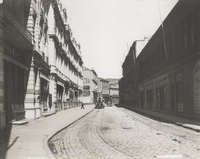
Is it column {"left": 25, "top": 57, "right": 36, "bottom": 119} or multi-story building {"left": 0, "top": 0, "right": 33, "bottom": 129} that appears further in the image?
column {"left": 25, "top": 57, "right": 36, "bottom": 119}

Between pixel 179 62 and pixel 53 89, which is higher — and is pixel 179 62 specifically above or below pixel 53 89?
above

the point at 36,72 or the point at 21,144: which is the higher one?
the point at 36,72

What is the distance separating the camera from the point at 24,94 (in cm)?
1852

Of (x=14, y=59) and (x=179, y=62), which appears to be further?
(x=179, y=62)

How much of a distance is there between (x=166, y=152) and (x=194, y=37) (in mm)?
11916

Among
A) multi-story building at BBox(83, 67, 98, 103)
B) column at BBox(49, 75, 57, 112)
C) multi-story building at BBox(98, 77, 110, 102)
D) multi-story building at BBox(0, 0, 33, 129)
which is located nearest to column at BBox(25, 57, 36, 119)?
multi-story building at BBox(0, 0, 33, 129)

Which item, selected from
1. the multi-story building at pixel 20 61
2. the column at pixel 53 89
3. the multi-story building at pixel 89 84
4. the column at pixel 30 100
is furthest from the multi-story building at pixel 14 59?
the multi-story building at pixel 89 84

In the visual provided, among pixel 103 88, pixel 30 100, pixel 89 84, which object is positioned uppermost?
pixel 89 84

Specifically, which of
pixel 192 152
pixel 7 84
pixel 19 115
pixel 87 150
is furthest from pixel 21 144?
pixel 19 115

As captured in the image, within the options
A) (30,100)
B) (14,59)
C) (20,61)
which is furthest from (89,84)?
(14,59)

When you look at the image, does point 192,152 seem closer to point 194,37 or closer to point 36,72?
point 194,37

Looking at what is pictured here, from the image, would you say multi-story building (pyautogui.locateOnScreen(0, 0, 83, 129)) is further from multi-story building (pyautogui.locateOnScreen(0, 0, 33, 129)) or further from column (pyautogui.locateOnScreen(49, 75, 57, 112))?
column (pyautogui.locateOnScreen(49, 75, 57, 112))

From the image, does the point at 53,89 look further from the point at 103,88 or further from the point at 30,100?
the point at 103,88

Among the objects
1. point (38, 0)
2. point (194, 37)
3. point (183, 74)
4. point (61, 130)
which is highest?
point (38, 0)
